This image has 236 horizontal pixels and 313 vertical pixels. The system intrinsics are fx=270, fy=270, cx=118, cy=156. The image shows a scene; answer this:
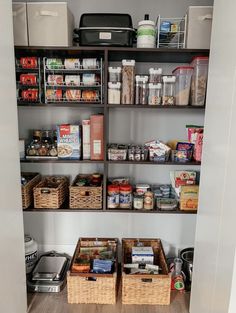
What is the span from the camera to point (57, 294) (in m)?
1.90

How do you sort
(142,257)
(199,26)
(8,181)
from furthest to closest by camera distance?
(142,257)
(199,26)
(8,181)

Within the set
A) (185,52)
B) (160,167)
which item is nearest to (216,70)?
(185,52)

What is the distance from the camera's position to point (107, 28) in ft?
5.47

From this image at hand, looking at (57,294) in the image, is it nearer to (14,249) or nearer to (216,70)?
(14,249)

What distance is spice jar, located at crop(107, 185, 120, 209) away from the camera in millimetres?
1887

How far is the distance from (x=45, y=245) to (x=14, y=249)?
0.81 metres

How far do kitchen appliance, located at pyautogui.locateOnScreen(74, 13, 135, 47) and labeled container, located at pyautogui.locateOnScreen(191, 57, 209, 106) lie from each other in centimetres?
→ 45

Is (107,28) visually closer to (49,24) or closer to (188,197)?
(49,24)

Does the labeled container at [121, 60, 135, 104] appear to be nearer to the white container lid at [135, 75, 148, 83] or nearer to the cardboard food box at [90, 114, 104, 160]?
the white container lid at [135, 75, 148, 83]

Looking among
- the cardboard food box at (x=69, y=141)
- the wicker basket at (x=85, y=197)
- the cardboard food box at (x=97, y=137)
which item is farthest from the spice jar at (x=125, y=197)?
the cardboard food box at (x=69, y=141)

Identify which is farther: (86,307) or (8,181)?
(86,307)

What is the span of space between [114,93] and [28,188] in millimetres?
882

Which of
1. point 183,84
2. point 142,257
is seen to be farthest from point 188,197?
point 183,84

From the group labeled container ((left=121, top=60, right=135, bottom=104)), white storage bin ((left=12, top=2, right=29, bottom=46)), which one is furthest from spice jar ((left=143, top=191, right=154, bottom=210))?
white storage bin ((left=12, top=2, right=29, bottom=46))
